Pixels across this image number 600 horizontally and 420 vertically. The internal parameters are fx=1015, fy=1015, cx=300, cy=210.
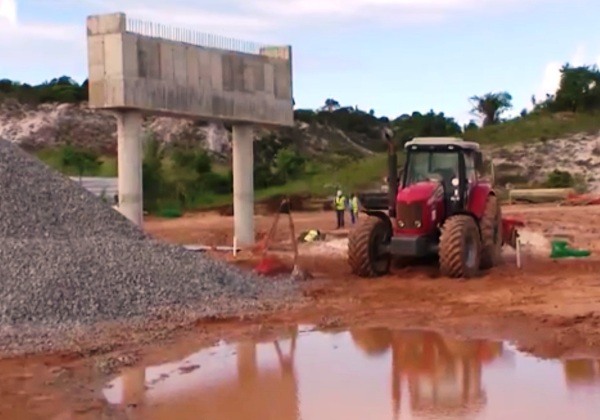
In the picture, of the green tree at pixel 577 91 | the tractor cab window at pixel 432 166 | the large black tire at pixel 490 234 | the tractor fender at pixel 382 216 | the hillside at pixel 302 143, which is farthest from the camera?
the green tree at pixel 577 91

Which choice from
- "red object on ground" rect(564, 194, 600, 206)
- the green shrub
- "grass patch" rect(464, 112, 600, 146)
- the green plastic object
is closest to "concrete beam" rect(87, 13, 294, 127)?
the green plastic object

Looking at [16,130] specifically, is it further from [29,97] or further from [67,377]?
[67,377]

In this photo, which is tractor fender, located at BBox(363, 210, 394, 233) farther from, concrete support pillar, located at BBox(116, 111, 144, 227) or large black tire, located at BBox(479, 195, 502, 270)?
concrete support pillar, located at BBox(116, 111, 144, 227)

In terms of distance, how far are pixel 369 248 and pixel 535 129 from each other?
4490 centimetres

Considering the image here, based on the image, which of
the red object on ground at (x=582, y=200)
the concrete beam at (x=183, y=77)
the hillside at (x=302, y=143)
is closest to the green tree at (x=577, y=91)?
the hillside at (x=302, y=143)

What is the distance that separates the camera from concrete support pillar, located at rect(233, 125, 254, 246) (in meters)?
26.8

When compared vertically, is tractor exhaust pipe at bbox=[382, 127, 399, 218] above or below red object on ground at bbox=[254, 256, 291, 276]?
above

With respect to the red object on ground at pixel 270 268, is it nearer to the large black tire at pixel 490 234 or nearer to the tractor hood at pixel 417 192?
the tractor hood at pixel 417 192

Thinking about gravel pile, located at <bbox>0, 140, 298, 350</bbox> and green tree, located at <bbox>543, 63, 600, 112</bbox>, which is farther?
green tree, located at <bbox>543, 63, 600, 112</bbox>

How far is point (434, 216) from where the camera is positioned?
18.0 meters

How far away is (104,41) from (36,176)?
4.52 m

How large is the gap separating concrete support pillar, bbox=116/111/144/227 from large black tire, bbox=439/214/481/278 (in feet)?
26.5

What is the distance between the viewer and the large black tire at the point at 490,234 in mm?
18672

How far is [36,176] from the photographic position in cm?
1881
